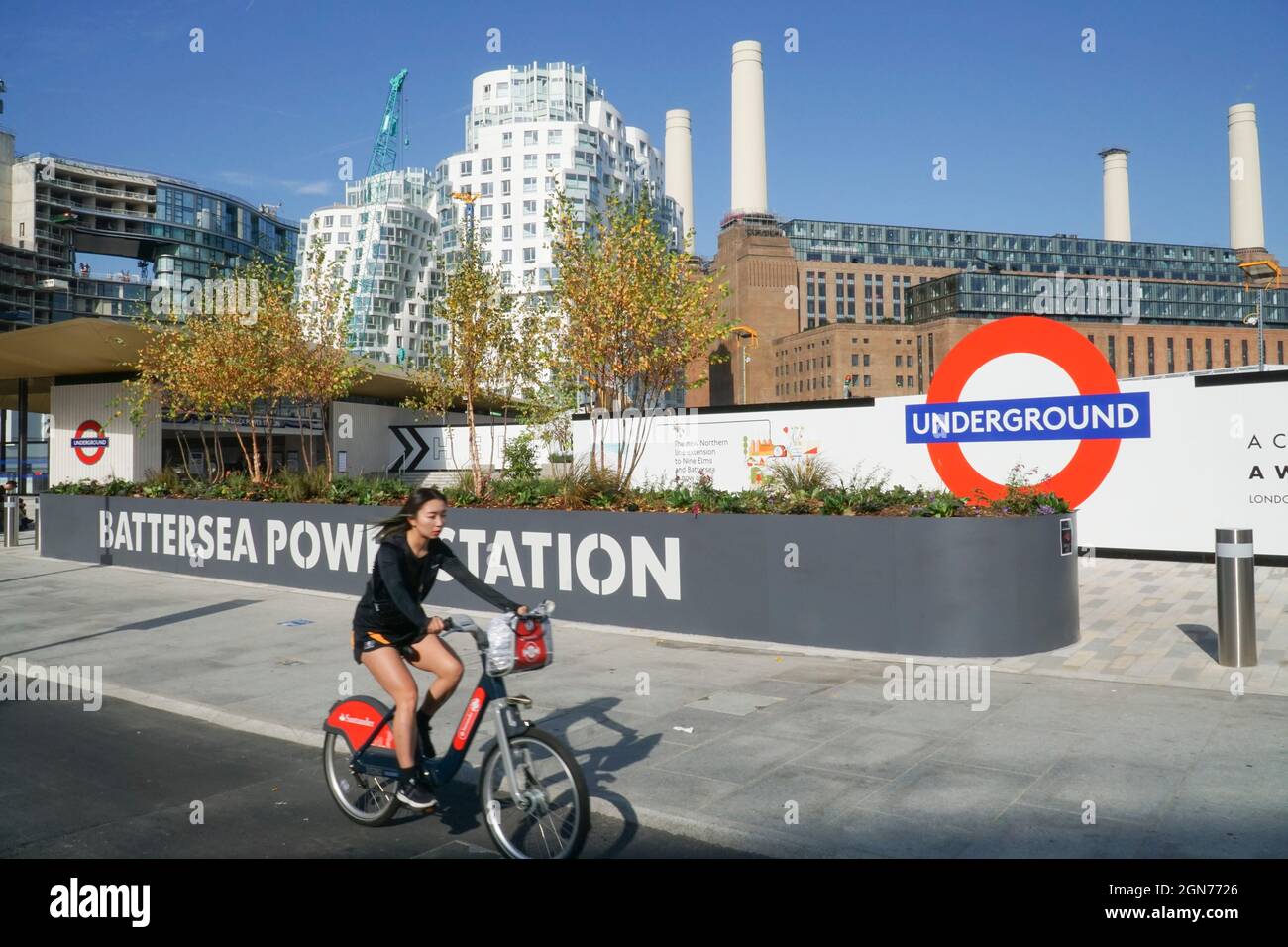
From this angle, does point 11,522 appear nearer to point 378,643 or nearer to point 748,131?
point 378,643

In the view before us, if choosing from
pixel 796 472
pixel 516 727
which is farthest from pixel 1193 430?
pixel 516 727

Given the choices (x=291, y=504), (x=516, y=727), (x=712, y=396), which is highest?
(x=712, y=396)

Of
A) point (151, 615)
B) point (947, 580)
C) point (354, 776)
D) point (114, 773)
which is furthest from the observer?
point (151, 615)

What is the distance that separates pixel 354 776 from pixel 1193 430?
52.0 ft

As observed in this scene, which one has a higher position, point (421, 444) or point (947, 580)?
point (421, 444)

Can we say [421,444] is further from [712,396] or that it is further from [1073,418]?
[712,396]

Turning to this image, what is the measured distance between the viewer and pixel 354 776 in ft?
18.9

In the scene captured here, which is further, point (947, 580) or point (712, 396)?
point (712, 396)

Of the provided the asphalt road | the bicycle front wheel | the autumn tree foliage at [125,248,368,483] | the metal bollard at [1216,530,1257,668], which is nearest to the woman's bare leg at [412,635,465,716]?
the bicycle front wheel

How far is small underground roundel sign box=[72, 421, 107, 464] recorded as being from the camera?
92.3ft

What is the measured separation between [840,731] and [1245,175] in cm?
20014

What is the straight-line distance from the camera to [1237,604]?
359 inches

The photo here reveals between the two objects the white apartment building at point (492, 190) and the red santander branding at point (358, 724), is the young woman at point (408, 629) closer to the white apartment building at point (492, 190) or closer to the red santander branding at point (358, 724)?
the red santander branding at point (358, 724)
